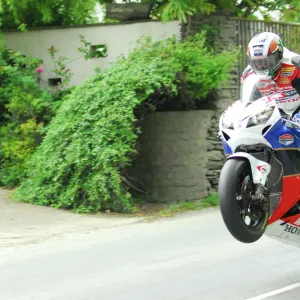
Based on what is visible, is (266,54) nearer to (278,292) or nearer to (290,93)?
(290,93)

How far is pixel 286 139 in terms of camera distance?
5859 millimetres

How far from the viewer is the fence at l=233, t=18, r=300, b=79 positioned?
42.6ft

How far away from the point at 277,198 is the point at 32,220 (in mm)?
4889

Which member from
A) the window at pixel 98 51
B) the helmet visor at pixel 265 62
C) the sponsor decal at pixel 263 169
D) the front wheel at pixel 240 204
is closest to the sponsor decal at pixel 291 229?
the front wheel at pixel 240 204

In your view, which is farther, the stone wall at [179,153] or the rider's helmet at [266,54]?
the stone wall at [179,153]

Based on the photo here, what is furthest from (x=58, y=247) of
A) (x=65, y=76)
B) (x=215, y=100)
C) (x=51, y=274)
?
(x=65, y=76)

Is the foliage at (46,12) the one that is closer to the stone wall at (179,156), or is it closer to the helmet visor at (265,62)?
the stone wall at (179,156)

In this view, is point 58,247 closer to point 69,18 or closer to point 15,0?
point 15,0

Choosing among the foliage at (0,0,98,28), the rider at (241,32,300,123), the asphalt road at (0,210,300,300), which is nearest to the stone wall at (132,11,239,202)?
the asphalt road at (0,210,300,300)

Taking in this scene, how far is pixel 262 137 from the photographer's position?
18.8ft

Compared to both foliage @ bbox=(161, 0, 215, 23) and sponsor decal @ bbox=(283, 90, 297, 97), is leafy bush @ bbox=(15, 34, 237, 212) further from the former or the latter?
sponsor decal @ bbox=(283, 90, 297, 97)

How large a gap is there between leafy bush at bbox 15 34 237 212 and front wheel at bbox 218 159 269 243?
4633 millimetres

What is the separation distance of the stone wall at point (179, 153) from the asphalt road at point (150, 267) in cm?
230

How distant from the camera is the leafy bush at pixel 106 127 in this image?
10312mm
